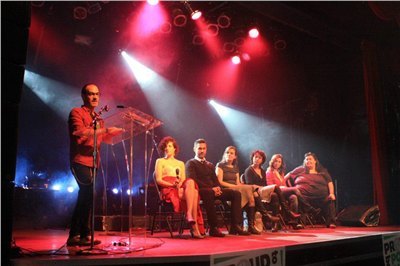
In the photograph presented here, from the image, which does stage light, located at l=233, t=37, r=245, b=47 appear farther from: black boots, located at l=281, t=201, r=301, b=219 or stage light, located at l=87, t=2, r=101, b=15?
black boots, located at l=281, t=201, r=301, b=219

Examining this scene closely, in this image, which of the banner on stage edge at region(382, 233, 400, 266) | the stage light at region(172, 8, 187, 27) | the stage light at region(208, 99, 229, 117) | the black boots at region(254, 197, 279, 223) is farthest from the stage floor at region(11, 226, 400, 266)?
the stage light at region(208, 99, 229, 117)

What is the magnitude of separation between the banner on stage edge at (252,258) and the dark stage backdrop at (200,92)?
15.8 feet

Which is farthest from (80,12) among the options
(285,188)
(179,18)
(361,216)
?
(361,216)

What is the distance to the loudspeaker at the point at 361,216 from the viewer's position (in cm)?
657

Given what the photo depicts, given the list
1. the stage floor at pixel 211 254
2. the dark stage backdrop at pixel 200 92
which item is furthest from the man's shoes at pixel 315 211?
the dark stage backdrop at pixel 200 92

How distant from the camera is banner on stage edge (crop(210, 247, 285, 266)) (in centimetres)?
292

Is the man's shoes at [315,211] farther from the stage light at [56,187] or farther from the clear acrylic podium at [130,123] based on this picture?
the stage light at [56,187]

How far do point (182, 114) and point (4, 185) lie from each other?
26.6 feet

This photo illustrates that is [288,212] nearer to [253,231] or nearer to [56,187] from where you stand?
[253,231]

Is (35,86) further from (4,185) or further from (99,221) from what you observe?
(4,185)

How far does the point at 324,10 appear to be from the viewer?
7.40 metres

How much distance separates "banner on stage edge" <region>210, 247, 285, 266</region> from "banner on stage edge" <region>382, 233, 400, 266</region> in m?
1.80

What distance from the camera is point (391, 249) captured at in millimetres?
4621

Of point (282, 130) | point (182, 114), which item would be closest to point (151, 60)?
point (182, 114)
